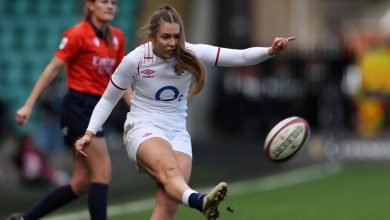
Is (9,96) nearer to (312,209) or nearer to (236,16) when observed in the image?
(236,16)

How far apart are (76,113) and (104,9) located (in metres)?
0.94

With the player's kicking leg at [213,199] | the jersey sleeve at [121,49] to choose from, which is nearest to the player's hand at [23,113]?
the jersey sleeve at [121,49]

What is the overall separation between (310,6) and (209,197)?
1284 inches

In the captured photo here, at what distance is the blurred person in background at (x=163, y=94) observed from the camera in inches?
318

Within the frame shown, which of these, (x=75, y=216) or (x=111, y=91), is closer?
(x=111, y=91)

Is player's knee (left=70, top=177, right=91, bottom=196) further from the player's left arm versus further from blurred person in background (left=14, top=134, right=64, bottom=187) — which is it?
blurred person in background (left=14, top=134, right=64, bottom=187)

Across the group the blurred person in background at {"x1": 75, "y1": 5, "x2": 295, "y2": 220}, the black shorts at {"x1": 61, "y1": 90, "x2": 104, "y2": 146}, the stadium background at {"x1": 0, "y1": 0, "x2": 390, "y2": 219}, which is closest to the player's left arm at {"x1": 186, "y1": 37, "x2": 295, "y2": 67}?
the blurred person in background at {"x1": 75, "y1": 5, "x2": 295, "y2": 220}

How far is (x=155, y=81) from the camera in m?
8.28

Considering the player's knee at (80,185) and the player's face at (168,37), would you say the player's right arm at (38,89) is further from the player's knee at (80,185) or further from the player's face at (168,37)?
the player's face at (168,37)

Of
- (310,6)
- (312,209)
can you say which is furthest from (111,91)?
(310,6)

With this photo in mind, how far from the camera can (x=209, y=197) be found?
737 centimetres

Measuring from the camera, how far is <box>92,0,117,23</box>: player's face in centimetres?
954

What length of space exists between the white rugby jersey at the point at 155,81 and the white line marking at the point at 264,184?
3.39m

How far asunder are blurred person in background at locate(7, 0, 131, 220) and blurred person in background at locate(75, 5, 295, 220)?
1.01m
